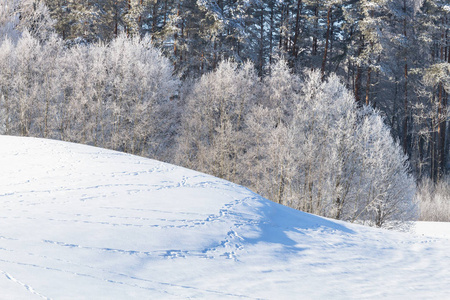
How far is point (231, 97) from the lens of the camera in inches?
1061

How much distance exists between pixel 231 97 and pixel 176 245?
2220cm

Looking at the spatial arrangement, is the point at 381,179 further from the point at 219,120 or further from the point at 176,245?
the point at 176,245

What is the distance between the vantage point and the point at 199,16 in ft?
92.1

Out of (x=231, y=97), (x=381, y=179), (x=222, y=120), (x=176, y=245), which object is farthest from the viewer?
(x=222, y=120)

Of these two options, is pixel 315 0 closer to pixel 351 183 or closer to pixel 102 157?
pixel 351 183

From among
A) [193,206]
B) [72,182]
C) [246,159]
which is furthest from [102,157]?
[246,159]

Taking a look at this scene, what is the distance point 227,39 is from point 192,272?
24.8 metres

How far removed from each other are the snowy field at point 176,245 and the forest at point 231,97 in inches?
582

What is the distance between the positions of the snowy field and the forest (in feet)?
48.5

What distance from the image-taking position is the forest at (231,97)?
22.7 m

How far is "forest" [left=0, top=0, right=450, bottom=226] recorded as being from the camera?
22.7 meters

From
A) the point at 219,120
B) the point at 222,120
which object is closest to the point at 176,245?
the point at 222,120

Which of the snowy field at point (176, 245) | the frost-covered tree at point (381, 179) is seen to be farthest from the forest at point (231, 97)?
the snowy field at point (176, 245)

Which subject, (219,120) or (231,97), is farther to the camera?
(219,120)
